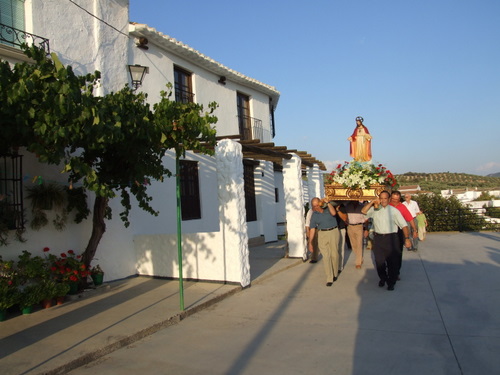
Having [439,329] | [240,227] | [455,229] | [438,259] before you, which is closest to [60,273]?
[240,227]

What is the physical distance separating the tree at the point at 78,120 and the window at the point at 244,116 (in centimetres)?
865

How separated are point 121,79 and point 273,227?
8.29 m

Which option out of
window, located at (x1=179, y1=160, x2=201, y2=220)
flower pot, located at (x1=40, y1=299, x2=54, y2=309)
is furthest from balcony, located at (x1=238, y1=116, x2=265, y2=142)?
flower pot, located at (x1=40, y1=299, x2=54, y2=309)

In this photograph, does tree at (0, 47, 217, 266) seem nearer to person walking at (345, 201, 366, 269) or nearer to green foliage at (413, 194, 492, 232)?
person walking at (345, 201, 366, 269)

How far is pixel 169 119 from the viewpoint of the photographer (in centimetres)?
553

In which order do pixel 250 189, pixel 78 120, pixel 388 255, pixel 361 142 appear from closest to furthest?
pixel 78 120 < pixel 388 255 < pixel 361 142 < pixel 250 189

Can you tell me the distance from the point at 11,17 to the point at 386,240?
755cm

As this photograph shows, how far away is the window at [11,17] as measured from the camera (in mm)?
7125

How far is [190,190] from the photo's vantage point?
11.6 m

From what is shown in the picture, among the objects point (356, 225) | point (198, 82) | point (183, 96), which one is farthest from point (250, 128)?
point (356, 225)

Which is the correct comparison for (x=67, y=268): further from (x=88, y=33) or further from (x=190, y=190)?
(x=190, y=190)

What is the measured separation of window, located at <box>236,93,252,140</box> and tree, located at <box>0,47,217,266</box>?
28.4 ft

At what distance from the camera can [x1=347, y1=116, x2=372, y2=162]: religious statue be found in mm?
10413

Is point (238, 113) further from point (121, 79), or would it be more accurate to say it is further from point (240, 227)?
point (240, 227)
